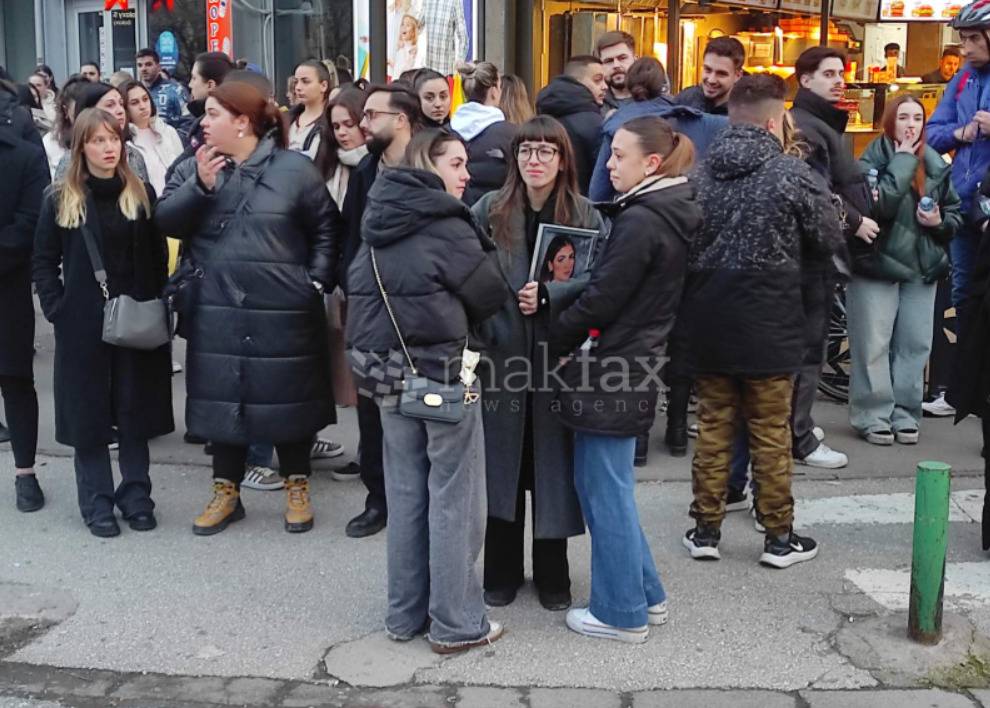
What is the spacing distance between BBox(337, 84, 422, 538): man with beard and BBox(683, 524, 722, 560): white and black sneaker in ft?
4.68

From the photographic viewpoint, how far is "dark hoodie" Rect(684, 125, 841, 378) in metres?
5.14

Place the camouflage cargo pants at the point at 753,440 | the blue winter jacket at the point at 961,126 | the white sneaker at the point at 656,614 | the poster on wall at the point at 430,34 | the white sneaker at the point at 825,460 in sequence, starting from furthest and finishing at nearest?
the poster on wall at the point at 430,34 → the blue winter jacket at the point at 961,126 → the white sneaker at the point at 825,460 → the camouflage cargo pants at the point at 753,440 → the white sneaker at the point at 656,614

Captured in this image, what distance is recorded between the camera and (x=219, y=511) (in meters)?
6.05

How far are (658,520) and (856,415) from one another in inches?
79.2

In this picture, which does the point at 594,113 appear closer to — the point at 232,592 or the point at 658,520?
the point at 658,520

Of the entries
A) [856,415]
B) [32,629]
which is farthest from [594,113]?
[32,629]

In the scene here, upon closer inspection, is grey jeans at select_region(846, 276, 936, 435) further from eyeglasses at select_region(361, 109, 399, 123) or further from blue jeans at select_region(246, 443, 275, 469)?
blue jeans at select_region(246, 443, 275, 469)

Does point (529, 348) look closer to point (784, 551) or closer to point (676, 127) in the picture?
point (784, 551)

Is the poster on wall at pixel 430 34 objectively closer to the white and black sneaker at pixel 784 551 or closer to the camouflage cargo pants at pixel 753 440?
the camouflage cargo pants at pixel 753 440

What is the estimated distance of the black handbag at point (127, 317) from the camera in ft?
18.8

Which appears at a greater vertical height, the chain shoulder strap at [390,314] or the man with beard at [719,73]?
the man with beard at [719,73]

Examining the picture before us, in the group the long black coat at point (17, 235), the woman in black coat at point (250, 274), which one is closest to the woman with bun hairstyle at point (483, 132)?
the woman in black coat at point (250, 274)

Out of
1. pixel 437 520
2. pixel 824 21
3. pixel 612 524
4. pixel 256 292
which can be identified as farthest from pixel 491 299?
pixel 824 21

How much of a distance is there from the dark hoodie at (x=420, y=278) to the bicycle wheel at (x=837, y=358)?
446cm
